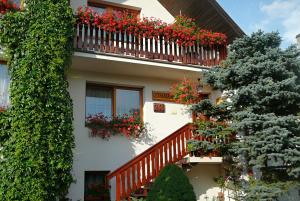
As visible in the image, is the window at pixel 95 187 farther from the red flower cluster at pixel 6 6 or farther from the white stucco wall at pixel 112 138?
the red flower cluster at pixel 6 6

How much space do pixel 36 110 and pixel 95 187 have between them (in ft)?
11.5

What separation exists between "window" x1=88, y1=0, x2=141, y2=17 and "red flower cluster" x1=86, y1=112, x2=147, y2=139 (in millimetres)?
3772

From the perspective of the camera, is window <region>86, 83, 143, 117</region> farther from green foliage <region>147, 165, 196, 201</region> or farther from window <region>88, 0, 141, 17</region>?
green foliage <region>147, 165, 196, 201</region>

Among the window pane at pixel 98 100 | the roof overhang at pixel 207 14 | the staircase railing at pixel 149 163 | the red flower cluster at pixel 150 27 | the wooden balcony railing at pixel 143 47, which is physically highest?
the roof overhang at pixel 207 14

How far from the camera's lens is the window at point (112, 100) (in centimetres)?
1175

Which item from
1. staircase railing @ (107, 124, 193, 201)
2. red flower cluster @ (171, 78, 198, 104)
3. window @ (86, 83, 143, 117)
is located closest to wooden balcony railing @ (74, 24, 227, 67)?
red flower cluster @ (171, 78, 198, 104)

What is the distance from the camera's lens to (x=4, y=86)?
1023 centimetres

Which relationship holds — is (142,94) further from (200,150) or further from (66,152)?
(66,152)

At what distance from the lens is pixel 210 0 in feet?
43.1

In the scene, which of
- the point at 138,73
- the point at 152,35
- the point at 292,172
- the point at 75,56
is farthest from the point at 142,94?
the point at 292,172

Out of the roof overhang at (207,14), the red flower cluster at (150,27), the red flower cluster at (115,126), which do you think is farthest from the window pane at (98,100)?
the roof overhang at (207,14)

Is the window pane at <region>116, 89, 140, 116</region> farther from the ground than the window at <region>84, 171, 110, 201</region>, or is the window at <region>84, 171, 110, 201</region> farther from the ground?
the window pane at <region>116, 89, 140, 116</region>

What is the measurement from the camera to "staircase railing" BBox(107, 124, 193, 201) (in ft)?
31.0

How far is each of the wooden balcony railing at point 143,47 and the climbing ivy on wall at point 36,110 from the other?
1.22 metres
